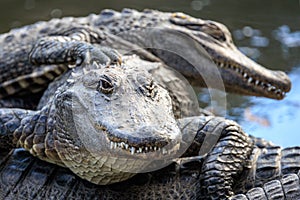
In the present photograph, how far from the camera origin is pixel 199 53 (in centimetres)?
402

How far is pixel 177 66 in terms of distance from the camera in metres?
3.97

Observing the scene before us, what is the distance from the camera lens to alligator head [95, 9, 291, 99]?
13.1 feet

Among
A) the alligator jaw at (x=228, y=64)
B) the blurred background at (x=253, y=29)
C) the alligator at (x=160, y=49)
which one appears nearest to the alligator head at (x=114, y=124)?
the alligator at (x=160, y=49)

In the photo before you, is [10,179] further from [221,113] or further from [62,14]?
[62,14]

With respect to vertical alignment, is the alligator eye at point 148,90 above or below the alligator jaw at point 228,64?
above

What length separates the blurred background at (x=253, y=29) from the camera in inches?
173

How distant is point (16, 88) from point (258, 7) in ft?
12.7

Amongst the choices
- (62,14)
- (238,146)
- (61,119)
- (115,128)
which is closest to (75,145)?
(61,119)

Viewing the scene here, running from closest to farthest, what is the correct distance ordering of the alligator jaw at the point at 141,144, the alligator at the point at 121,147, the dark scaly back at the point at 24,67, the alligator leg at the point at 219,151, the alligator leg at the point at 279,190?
1. the alligator jaw at the point at 141,144
2. the alligator at the point at 121,147
3. the alligator leg at the point at 279,190
4. the alligator leg at the point at 219,151
5. the dark scaly back at the point at 24,67

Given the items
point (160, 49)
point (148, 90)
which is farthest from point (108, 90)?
point (160, 49)

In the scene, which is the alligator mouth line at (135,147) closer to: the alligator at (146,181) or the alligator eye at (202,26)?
the alligator at (146,181)

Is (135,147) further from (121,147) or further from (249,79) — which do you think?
(249,79)

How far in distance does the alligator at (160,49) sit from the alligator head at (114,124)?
127 centimetres

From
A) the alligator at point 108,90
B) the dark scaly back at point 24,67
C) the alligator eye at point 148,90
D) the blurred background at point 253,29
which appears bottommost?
the blurred background at point 253,29
